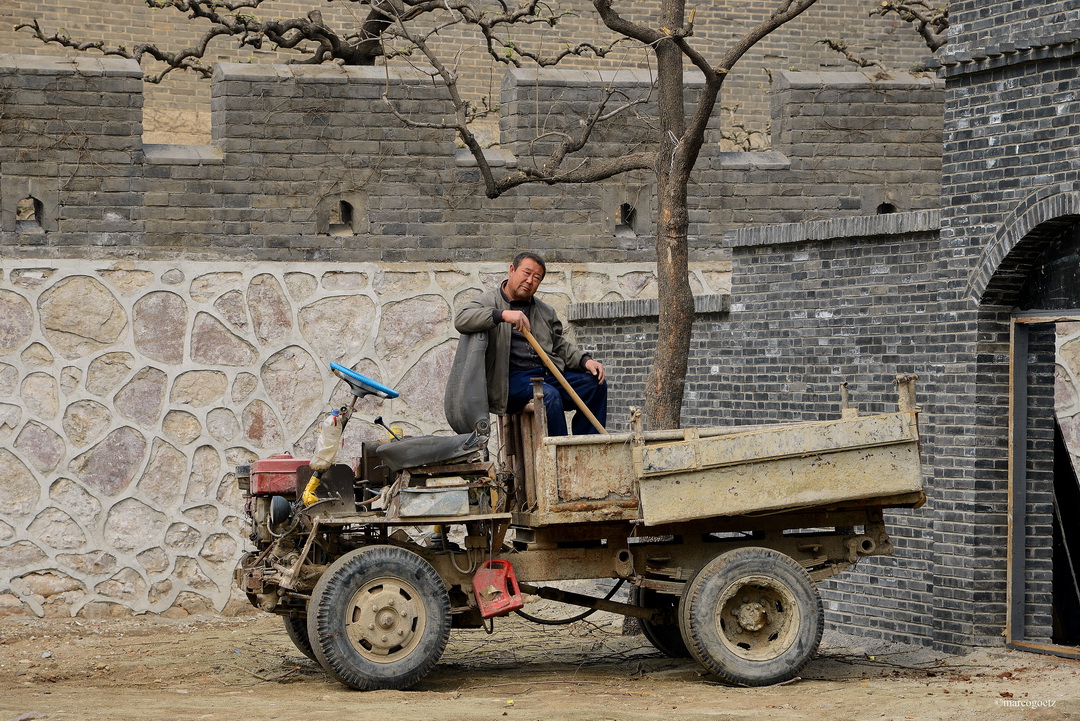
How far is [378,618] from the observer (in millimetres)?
8016

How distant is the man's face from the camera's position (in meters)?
8.70

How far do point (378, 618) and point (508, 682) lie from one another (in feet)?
3.42

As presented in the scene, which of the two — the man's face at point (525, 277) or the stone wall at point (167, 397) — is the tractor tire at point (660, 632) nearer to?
the man's face at point (525, 277)

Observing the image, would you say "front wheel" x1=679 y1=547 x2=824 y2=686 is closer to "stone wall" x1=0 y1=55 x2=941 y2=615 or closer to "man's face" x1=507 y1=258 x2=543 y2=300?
"man's face" x1=507 y1=258 x2=543 y2=300

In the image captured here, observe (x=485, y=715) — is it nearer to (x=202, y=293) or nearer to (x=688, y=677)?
(x=688, y=677)

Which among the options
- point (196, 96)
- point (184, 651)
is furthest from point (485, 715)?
point (196, 96)

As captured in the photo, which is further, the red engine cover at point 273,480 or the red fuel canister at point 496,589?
the red engine cover at point 273,480

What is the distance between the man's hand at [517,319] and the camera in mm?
8391

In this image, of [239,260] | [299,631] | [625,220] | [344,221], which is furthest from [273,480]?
[625,220]

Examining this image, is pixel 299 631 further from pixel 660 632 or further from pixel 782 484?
pixel 782 484

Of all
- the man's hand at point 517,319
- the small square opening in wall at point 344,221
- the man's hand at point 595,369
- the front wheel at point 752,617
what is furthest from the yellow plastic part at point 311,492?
the small square opening in wall at point 344,221

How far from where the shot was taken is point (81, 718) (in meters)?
7.10

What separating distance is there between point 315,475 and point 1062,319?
4451 mm

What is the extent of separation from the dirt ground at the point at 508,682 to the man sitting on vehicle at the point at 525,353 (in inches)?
61.6
